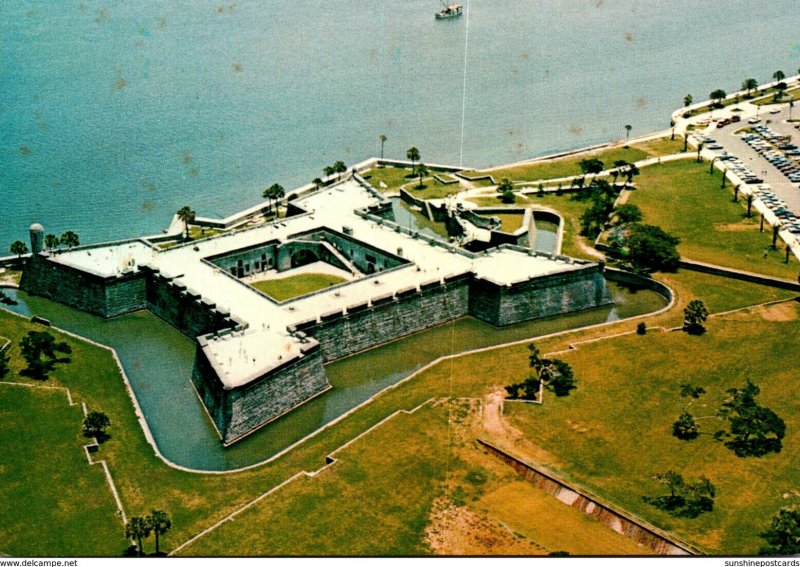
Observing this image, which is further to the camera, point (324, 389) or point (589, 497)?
point (324, 389)

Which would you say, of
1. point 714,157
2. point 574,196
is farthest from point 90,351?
point 714,157

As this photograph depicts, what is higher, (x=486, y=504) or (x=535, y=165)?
(x=535, y=165)

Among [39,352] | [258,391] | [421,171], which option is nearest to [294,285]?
[258,391]

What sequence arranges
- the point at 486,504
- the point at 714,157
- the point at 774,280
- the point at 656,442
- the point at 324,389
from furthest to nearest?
the point at 714,157
the point at 774,280
the point at 324,389
the point at 656,442
the point at 486,504

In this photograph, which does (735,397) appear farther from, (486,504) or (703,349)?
(486,504)

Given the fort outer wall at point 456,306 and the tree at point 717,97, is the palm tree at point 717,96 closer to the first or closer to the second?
the tree at point 717,97

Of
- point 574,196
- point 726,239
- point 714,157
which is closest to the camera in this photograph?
point 726,239

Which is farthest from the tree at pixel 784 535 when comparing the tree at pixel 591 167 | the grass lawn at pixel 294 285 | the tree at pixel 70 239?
the tree at pixel 70 239
